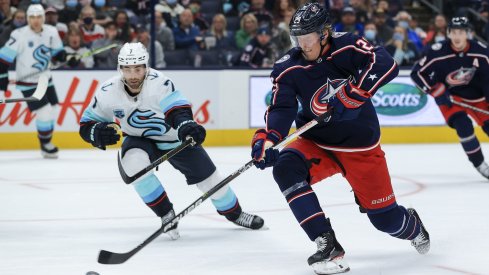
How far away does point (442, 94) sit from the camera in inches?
279

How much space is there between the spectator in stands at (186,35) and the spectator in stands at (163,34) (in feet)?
0.33

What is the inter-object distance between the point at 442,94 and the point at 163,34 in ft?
12.1

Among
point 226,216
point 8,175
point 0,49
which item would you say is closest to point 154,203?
point 226,216

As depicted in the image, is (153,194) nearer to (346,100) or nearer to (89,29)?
(346,100)

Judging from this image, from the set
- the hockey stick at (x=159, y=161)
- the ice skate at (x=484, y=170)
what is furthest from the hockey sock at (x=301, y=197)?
the ice skate at (x=484, y=170)

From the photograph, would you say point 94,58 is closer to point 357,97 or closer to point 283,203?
point 283,203

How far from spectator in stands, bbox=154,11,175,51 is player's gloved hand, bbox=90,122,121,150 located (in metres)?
5.43

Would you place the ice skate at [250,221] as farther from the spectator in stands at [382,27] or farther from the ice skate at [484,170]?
the spectator in stands at [382,27]

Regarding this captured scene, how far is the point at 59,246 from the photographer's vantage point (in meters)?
4.64

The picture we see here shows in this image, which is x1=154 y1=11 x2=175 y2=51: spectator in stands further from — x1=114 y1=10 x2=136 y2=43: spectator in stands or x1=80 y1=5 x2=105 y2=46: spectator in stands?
x1=80 y1=5 x2=105 y2=46: spectator in stands

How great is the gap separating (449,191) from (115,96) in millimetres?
2845

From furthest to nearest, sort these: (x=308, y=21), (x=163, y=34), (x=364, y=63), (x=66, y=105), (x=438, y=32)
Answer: (x=438, y=32) < (x=163, y=34) < (x=66, y=105) < (x=364, y=63) < (x=308, y=21)

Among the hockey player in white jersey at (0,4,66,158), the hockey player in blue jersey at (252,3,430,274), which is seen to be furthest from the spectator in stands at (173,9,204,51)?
the hockey player in blue jersey at (252,3,430,274)

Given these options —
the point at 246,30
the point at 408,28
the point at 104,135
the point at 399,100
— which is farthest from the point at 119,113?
the point at 408,28
